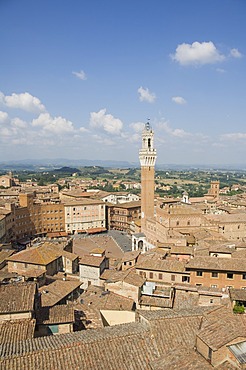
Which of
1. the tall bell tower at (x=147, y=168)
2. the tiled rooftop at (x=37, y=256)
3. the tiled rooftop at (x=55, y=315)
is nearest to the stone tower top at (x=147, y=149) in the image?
the tall bell tower at (x=147, y=168)

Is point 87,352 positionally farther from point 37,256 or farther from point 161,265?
point 37,256

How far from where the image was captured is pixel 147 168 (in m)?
49.7

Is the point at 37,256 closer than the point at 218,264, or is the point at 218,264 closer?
the point at 218,264

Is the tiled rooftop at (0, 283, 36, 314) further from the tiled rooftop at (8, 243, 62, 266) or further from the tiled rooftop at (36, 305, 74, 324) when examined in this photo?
the tiled rooftop at (8, 243, 62, 266)

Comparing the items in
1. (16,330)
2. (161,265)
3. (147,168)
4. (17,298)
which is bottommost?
(161,265)

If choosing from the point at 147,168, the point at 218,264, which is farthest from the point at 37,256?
the point at 147,168

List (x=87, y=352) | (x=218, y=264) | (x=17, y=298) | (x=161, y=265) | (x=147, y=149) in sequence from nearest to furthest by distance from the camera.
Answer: (x=87, y=352) < (x=17, y=298) < (x=218, y=264) < (x=161, y=265) < (x=147, y=149)

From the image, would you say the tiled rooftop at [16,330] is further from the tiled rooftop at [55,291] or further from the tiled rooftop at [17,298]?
the tiled rooftop at [55,291]

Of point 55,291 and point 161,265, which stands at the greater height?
point 161,265

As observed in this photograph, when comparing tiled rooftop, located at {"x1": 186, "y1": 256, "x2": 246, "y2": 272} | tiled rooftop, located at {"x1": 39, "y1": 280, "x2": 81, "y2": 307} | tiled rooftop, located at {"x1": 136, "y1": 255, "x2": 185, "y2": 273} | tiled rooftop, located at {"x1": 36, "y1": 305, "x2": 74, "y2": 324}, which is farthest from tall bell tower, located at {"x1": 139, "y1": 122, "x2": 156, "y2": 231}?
tiled rooftop, located at {"x1": 36, "y1": 305, "x2": 74, "y2": 324}

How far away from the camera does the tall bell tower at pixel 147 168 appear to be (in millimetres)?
49062

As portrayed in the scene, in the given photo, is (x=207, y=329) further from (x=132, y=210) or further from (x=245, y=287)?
(x=132, y=210)

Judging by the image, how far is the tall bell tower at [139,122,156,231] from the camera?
161 feet

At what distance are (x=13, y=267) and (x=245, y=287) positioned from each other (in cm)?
1609
